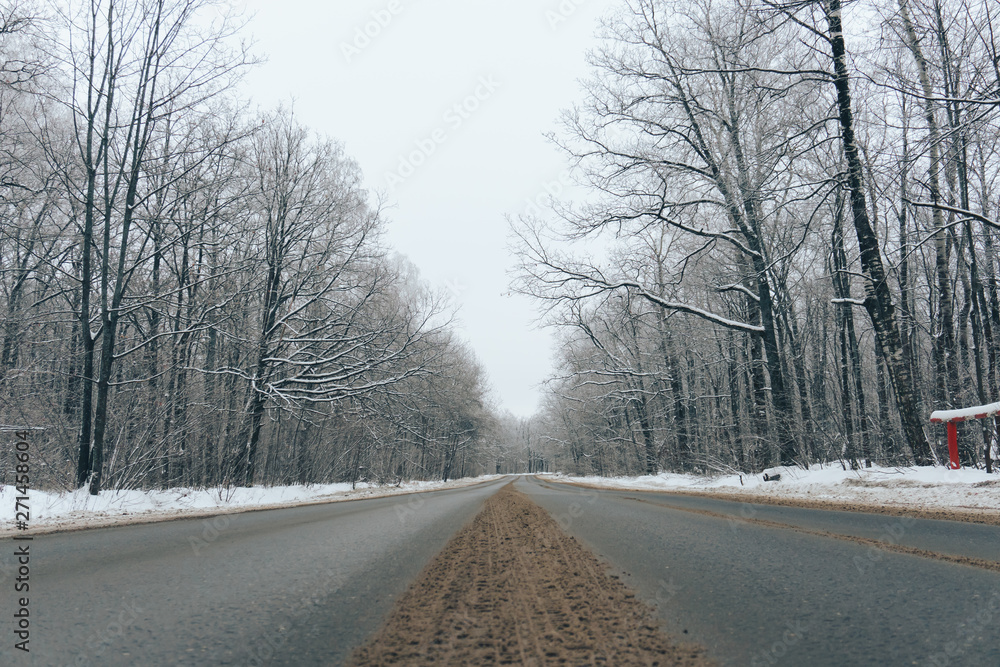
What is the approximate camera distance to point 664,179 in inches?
588

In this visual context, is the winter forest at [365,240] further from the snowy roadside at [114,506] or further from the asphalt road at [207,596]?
the asphalt road at [207,596]

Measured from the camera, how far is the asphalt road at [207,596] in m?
1.81

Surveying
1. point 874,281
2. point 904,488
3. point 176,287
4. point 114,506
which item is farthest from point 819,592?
point 176,287

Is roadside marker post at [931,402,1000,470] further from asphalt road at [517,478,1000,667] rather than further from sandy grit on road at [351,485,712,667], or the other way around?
sandy grit on road at [351,485,712,667]

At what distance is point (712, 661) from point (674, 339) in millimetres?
22860

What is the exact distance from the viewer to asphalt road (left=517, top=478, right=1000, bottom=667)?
1728mm

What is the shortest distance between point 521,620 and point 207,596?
1595 mm

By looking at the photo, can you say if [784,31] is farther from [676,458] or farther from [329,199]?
[676,458]

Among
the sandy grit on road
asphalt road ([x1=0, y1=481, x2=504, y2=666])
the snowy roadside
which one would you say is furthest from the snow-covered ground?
the snowy roadside

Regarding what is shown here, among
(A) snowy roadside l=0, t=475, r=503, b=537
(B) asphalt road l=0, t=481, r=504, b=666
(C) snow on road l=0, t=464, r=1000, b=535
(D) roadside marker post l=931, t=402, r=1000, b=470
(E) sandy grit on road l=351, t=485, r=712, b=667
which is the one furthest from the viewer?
(D) roadside marker post l=931, t=402, r=1000, b=470

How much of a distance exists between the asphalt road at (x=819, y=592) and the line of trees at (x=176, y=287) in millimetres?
10702

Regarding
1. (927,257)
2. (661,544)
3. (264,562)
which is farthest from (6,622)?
(927,257)

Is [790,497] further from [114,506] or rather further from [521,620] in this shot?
[114,506]

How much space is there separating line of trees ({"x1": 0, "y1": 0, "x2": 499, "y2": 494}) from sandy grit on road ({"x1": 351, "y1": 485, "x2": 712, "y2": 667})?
1012 centimetres
